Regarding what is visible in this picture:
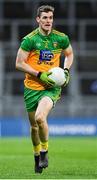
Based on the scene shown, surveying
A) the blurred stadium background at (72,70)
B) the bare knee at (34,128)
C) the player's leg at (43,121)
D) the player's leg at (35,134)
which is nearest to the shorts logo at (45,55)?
the player's leg at (43,121)

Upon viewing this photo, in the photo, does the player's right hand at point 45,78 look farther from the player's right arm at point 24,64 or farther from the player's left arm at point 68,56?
the player's left arm at point 68,56

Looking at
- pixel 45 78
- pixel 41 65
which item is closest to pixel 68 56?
pixel 41 65

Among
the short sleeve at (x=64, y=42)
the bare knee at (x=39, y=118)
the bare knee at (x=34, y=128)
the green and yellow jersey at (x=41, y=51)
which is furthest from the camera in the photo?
the bare knee at (x=34, y=128)

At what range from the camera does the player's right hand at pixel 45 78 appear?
12.8 m

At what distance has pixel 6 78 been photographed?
110 ft

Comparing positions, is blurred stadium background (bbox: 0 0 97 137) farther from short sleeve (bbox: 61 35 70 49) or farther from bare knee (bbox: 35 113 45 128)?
bare knee (bbox: 35 113 45 128)

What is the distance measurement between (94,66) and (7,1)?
481cm

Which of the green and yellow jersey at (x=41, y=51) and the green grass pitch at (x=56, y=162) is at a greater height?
the green and yellow jersey at (x=41, y=51)

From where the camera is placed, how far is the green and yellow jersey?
1304cm

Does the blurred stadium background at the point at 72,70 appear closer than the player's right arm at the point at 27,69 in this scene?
No

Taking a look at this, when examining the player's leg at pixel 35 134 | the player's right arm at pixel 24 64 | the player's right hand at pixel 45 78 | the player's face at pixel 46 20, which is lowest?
the player's leg at pixel 35 134

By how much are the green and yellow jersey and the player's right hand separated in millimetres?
230

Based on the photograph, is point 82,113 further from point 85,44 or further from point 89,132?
point 85,44

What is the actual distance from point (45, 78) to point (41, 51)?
1.81ft
